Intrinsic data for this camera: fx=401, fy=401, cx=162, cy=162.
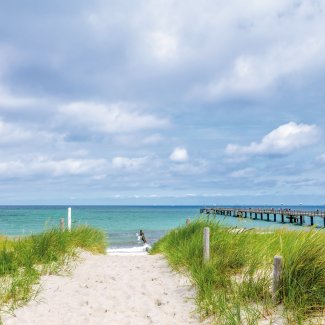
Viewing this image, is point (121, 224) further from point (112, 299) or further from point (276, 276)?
point (276, 276)

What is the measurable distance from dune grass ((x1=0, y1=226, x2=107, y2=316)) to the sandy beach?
1.02 ft

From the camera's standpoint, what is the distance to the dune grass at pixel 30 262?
8312 mm

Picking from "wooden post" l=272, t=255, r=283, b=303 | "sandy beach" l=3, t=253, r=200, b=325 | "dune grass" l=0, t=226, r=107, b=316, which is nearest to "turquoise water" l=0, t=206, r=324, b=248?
"dune grass" l=0, t=226, r=107, b=316

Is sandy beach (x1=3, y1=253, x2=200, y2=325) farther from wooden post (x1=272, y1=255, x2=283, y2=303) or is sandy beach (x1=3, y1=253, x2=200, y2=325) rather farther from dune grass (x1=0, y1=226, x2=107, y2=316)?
wooden post (x1=272, y1=255, x2=283, y2=303)

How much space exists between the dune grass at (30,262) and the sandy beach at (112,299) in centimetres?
31

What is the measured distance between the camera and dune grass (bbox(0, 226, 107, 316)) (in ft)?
27.3

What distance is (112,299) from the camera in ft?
30.1

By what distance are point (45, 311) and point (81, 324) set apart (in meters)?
0.98

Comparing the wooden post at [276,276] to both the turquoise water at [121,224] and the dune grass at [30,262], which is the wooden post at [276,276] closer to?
the turquoise water at [121,224]

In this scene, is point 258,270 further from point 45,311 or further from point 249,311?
point 45,311

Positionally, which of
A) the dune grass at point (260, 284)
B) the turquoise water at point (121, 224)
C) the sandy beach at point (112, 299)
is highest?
the dune grass at point (260, 284)

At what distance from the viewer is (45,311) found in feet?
26.2

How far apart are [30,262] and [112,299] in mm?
2837

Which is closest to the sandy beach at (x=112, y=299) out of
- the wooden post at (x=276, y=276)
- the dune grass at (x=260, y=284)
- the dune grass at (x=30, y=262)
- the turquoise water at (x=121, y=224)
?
the dune grass at (x=30, y=262)
